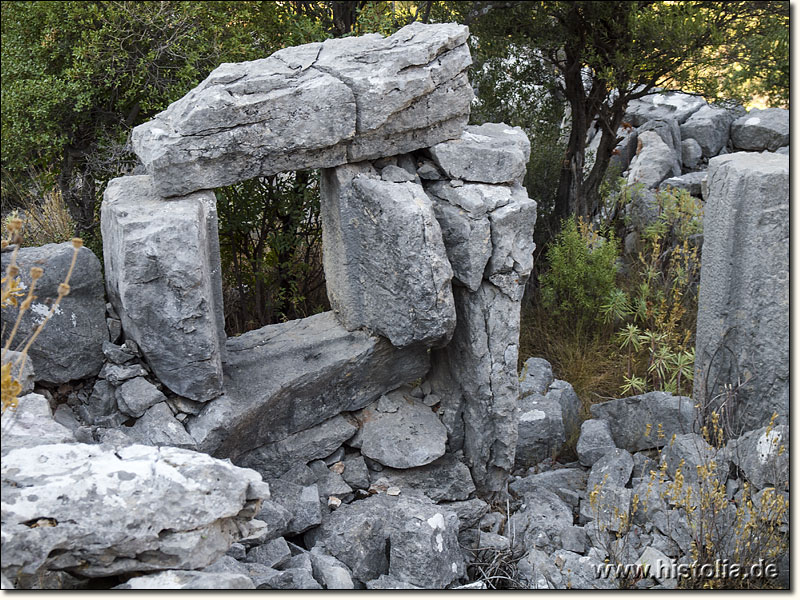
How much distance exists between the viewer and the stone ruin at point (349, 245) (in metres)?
3.99

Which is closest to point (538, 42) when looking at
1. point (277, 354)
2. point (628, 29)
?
point (628, 29)

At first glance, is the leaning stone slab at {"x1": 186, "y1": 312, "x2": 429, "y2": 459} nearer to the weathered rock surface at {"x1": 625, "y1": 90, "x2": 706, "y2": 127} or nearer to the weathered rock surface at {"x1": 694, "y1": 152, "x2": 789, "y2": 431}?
the weathered rock surface at {"x1": 694, "y1": 152, "x2": 789, "y2": 431}

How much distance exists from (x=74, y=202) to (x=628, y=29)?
4543 millimetres

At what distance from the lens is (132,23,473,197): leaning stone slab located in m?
3.99

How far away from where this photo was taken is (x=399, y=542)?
411 cm

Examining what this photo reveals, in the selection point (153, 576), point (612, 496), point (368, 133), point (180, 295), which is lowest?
point (612, 496)

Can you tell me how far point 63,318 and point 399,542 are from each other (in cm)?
188

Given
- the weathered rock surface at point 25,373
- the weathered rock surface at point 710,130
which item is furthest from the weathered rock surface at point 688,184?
the weathered rock surface at point 25,373

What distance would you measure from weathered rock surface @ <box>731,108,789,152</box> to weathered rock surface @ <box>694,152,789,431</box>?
555 centimetres

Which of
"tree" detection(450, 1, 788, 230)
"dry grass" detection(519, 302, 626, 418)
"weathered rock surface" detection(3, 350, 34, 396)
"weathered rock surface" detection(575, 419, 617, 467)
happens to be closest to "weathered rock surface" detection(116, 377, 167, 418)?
"weathered rock surface" detection(3, 350, 34, 396)

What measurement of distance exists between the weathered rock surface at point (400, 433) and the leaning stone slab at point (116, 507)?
1.79 m

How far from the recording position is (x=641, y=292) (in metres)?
7.23

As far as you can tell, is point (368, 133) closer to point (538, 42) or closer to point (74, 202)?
point (74, 202)

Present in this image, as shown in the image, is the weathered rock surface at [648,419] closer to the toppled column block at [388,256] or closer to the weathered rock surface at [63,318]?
the toppled column block at [388,256]
